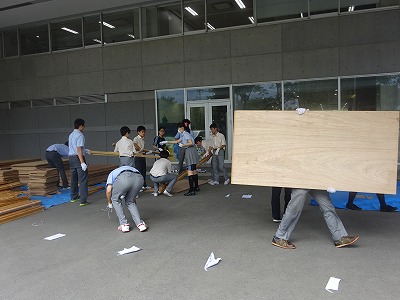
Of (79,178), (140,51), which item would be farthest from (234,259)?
(140,51)

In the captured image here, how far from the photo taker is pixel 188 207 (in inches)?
251

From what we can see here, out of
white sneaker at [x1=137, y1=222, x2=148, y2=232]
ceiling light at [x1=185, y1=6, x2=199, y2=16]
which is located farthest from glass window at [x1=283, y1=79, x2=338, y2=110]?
white sneaker at [x1=137, y1=222, x2=148, y2=232]

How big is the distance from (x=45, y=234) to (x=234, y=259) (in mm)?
3014

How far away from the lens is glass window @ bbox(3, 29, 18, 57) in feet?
45.8

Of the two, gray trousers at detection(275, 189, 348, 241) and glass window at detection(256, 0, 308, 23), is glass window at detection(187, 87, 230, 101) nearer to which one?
glass window at detection(256, 0, 308, 23)

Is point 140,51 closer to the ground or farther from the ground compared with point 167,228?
farther from the ground

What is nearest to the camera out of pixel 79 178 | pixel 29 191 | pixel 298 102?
pixel 79 178

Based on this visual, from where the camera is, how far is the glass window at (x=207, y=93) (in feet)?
35.8

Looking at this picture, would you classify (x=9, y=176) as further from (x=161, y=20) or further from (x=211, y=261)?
(x=161, y=20)

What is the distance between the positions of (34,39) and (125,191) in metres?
11.6

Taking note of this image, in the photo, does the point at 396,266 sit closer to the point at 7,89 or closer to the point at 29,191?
the point at 29,191

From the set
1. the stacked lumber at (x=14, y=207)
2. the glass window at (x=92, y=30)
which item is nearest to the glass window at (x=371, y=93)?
the stacked lumber at (x=14, y=207)

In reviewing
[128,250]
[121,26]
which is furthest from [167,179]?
[121,26]

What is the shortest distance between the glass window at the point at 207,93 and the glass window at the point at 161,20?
2.14 metres
